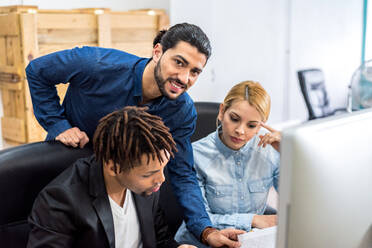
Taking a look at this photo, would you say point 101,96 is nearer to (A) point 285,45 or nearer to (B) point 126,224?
(B) point 126,224

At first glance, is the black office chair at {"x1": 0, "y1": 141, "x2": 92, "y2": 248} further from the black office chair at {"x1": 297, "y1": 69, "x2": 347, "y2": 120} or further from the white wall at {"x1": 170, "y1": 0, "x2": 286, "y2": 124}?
the black office chair at {"x1": 297, "y1": 69, "x2": 347, "y2": 120}

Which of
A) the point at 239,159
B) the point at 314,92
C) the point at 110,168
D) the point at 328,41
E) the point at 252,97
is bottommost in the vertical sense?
the point at 314,92

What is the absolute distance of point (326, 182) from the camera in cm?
67

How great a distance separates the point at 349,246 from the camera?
752 millimetres

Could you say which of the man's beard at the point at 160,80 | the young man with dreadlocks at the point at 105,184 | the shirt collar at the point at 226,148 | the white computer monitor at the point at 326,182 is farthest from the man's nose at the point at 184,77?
the white computer monitor at the point at 326,182

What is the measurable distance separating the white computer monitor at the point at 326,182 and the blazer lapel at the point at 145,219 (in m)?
0.68

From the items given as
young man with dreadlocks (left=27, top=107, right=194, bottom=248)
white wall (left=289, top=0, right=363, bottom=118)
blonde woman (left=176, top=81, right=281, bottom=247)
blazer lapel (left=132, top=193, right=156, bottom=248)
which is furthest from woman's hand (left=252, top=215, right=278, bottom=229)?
white wall (left=289, top=0, right=363, bottom=118)

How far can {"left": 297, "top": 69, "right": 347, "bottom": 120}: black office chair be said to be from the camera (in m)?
4.59

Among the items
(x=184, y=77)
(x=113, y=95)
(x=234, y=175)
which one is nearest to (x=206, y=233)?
(x=234, y=175)

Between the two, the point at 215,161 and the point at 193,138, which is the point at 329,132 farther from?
the point at 193,138

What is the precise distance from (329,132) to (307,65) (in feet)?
17.0

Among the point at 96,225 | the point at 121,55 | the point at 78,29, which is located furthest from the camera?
the point at 78,29

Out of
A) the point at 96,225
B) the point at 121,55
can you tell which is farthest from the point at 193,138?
the point at 96,225

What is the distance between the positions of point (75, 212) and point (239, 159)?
2.34 ft
